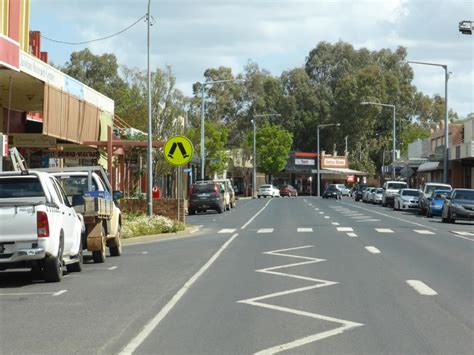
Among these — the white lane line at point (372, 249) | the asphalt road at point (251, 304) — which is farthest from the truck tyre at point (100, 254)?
the white lane line at point (372, 249)

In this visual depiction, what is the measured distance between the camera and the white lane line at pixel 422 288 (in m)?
13.8

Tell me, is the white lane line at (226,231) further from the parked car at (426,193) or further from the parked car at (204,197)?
the parked car at (426,193)

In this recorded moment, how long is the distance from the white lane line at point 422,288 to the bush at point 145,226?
13.2 meters

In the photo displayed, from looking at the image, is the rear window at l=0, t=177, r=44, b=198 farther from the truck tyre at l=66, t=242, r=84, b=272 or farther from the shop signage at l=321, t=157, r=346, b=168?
the shop signage at l=321, t=157, r=346, b=168

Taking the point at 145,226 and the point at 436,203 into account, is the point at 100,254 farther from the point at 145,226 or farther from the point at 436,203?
the point at 436,203

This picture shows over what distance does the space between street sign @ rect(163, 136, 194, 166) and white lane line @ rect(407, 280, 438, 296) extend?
601 inches

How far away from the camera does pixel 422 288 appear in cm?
1445

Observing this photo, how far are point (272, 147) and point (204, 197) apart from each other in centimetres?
5953

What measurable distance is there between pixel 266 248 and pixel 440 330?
13.0m

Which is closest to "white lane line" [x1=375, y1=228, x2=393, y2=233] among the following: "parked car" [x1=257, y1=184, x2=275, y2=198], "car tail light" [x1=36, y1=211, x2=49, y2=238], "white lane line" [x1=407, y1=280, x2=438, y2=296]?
"white lane line" [x1=407, y1=280, x2=438, y2=296]

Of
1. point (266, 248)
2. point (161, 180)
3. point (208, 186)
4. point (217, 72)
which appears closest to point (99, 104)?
point (208, 186)

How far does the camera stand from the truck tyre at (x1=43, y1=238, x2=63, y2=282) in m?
15.2

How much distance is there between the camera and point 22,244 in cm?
1470

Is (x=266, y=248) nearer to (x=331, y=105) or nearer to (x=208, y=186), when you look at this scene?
(x=208, y=186)
